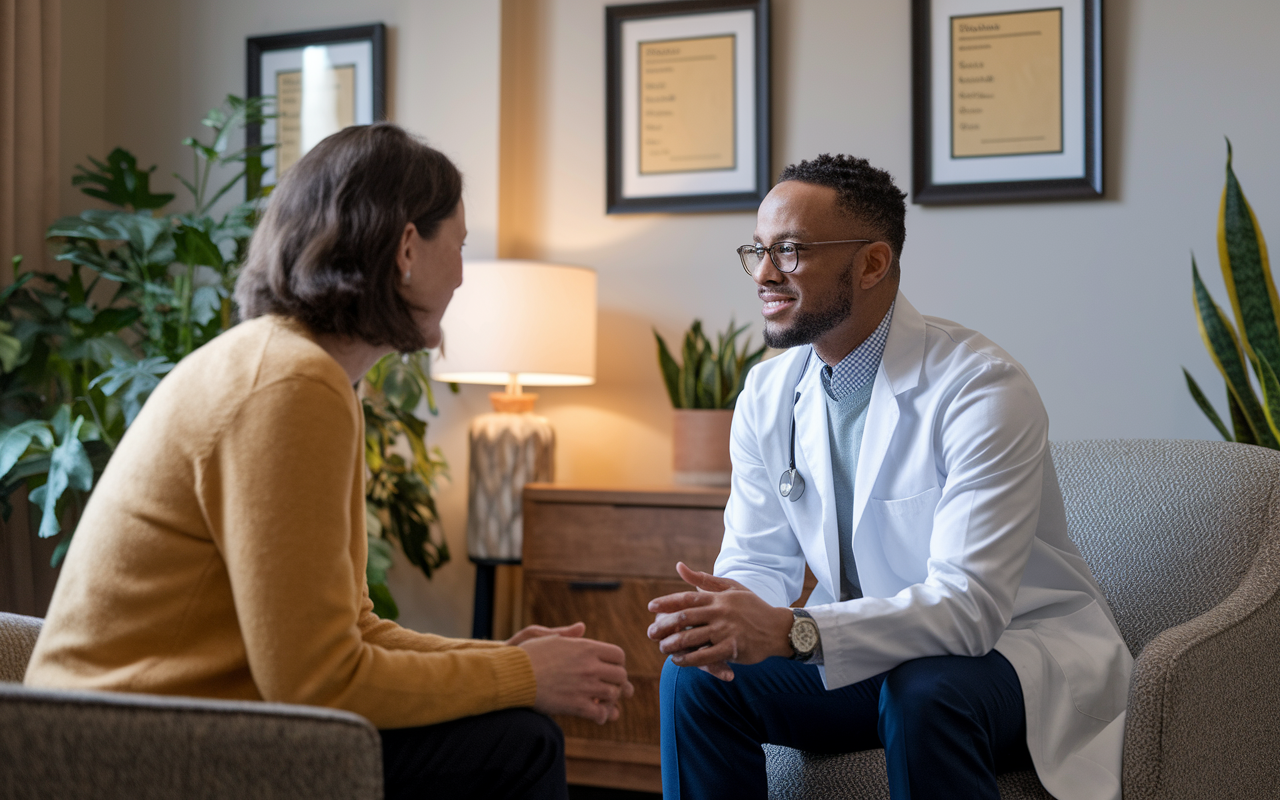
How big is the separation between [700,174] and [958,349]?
159cm

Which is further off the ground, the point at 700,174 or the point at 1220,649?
the point at 700,174

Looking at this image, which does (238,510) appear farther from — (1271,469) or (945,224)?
(945,224)

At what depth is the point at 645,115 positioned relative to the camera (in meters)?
3.12

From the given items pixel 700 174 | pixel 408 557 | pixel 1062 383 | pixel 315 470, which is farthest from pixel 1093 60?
pixel 315 470

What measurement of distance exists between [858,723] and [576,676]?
21.8 inches

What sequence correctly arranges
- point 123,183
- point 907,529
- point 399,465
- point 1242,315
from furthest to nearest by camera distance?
point 399,465, point 123,183, point 1242,315, point 907,529

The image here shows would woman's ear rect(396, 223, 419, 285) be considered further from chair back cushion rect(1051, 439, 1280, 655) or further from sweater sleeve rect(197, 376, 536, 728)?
chair back cushion rect(1051, 439, 1280, 655)

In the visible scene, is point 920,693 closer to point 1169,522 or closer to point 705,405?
point 1169,522

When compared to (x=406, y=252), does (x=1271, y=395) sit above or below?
below

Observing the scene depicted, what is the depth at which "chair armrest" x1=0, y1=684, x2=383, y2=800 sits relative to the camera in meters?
0.80

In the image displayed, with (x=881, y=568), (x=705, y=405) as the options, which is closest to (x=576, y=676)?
(x=881, y=568)

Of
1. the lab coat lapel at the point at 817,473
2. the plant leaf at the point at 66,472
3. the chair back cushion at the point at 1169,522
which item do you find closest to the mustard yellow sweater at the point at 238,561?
the lab coat lapel at the point at 817,473

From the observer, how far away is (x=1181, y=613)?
5.45 ft

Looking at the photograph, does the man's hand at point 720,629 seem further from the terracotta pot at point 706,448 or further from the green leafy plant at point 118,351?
the green leafy plant at point 118,351
